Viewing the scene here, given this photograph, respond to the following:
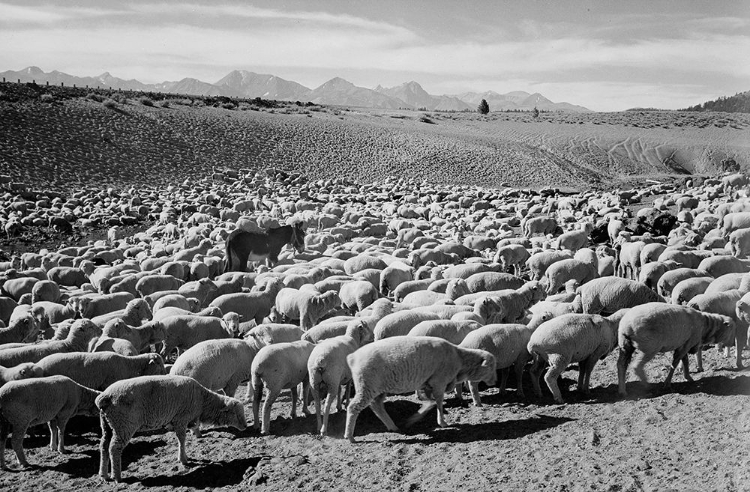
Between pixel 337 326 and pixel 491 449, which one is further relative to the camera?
A: pixel 337 326

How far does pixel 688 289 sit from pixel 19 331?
1271 cm

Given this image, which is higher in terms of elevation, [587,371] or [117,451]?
[587,371]

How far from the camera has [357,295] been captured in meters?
13.9

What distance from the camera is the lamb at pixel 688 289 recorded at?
38.9 ft

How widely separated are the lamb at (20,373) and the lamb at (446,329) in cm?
561

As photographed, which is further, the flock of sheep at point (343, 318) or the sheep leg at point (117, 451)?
the flock of sheep at point (343, 318)

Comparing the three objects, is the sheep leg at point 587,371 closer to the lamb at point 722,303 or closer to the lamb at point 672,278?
the lamb at point 722,303

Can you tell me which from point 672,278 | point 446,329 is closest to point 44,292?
point 446,329

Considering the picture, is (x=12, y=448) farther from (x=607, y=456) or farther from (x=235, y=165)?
(x=235, y=165)

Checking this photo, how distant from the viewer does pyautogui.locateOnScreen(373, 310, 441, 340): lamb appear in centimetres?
1067

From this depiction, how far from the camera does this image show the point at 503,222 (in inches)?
1077

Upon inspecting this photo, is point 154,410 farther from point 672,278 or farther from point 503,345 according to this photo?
point 672,278

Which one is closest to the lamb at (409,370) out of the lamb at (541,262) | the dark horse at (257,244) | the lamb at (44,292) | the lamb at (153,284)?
the lamb at (541,262)

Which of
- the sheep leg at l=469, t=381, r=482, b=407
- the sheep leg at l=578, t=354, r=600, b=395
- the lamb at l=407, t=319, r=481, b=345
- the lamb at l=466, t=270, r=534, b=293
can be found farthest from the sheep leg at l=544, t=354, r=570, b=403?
the lamb at l=466, t=270, r=534, b=293
